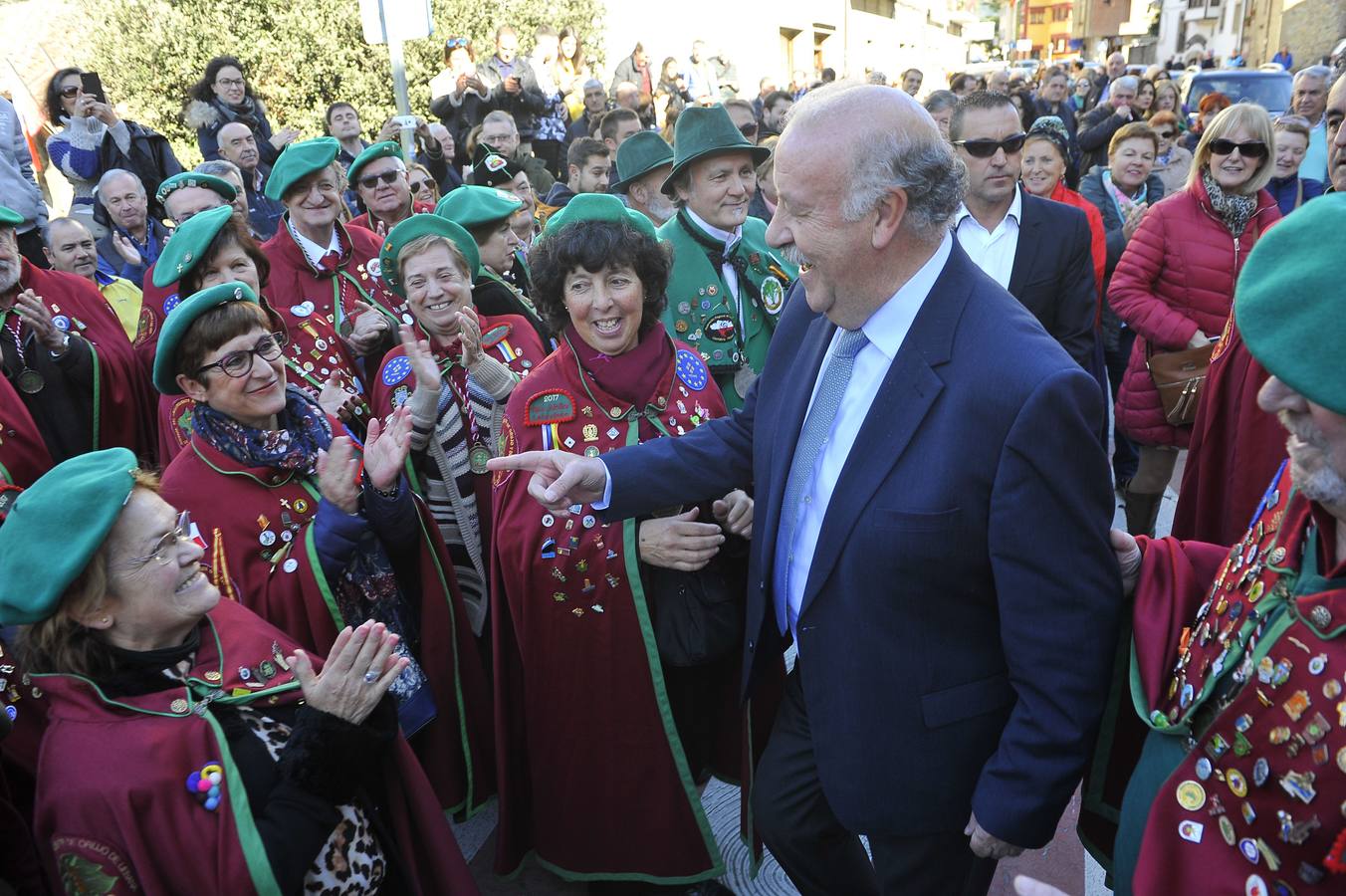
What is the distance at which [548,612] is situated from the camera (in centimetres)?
302

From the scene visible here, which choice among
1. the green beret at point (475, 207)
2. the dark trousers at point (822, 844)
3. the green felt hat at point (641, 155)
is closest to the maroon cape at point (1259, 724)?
the dark trousers at point (822, 844)

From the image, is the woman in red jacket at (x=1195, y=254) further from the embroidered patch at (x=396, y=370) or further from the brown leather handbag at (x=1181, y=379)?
the embroidered patch at (x=396, y=370)

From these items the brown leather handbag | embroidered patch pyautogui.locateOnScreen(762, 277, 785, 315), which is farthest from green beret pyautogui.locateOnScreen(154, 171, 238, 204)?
the brown leather handbag

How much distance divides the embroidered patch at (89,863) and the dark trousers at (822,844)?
148 centimetres

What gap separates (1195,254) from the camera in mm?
4484

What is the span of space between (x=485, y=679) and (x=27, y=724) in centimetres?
148

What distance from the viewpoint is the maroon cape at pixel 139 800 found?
190 centimetres

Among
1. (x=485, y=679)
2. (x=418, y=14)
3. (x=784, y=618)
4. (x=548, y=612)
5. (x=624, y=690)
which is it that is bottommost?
(x=485, y=679)

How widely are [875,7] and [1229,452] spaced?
39.4 meters

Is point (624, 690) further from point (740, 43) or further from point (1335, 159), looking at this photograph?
point (740, 43)

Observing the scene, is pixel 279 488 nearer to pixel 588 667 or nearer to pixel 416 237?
pixel 588 667

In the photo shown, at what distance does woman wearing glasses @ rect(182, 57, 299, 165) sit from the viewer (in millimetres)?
8336

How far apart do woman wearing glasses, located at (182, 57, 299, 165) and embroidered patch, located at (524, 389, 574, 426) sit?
6637 mm

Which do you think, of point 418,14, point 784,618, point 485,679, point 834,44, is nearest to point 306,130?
point 418,14
